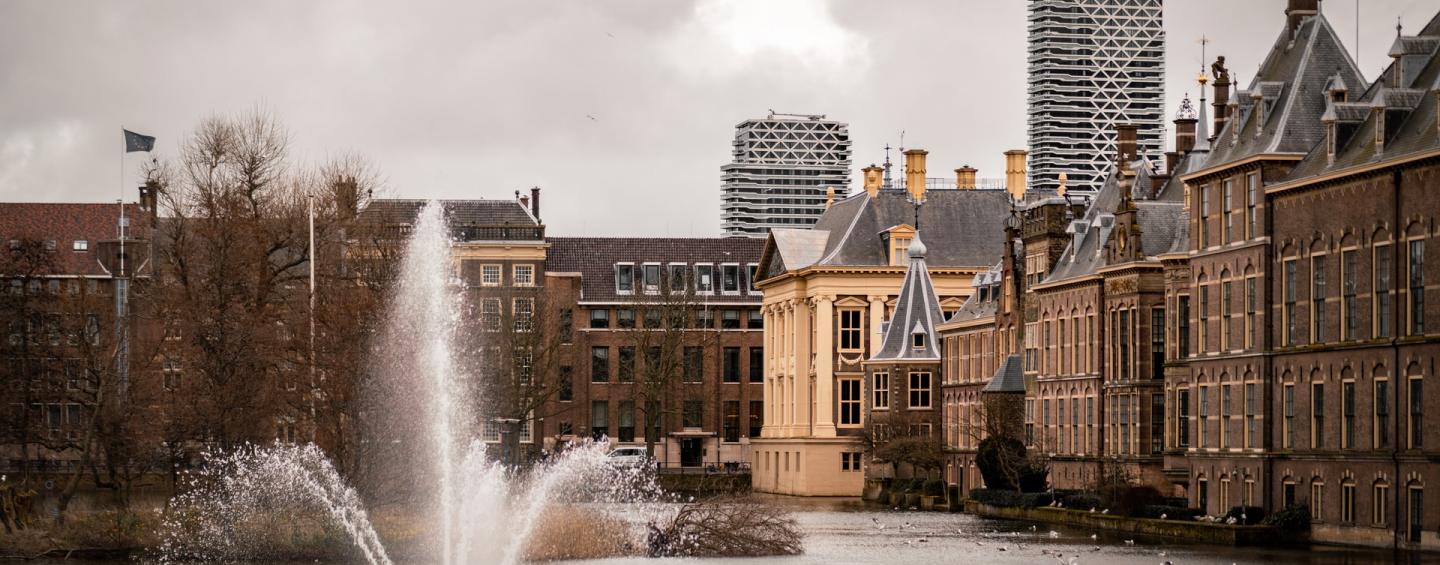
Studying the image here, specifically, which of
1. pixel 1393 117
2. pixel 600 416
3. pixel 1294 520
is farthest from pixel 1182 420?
pixel 600 416

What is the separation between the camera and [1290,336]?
2482 inches

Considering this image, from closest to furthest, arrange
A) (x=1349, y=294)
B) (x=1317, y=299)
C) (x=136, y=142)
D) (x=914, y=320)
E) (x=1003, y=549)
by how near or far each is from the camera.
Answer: (x=1349, y=294), (x=1003, y=549), (x=1317, y=299), (x=136, y=142), (x=914, y=320)

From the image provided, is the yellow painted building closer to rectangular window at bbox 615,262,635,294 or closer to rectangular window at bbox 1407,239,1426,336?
rectangular window at bbox 615,262,635,294

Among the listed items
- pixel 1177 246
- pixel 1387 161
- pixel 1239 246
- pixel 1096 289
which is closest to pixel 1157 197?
pixel 1096 289

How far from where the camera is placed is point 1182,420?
73688 millimetres

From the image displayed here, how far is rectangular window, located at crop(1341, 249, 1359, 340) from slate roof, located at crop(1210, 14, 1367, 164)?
16.3 ft

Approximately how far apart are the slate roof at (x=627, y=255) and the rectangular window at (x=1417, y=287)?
81982 millimetres

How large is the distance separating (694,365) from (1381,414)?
3144 inches

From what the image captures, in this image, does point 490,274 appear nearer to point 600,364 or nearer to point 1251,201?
point 600,364

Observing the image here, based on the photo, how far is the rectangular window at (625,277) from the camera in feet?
449

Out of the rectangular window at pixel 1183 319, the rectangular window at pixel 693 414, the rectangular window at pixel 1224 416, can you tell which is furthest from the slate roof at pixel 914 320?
the rectangular window at pixel 1224 416

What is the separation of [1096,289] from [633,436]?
57393 mm

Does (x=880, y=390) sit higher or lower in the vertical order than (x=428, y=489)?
higher

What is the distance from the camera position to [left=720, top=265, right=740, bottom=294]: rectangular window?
5507 inches
